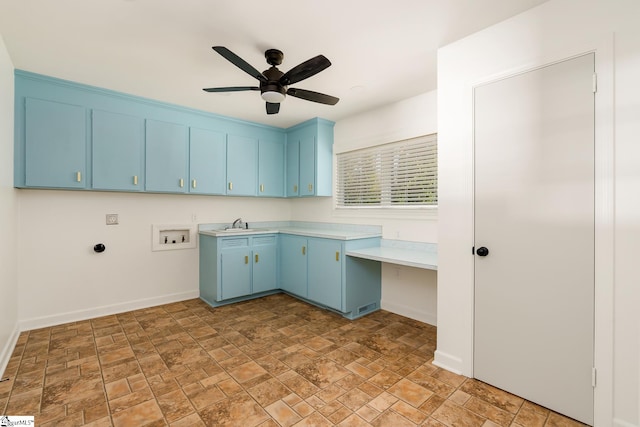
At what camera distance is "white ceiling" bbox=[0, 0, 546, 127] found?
6.48ft

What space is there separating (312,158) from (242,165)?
40.5 inches

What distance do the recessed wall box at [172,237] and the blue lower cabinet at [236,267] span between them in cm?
16

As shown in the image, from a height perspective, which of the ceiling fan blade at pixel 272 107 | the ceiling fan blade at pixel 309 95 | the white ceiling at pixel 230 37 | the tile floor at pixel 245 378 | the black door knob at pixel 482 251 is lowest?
the tile floor at pixel 245 378

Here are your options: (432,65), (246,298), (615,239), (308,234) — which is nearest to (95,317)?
(246,298)

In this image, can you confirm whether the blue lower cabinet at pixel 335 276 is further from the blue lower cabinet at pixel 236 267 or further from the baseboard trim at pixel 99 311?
the baseboard trim at pixel 99 311

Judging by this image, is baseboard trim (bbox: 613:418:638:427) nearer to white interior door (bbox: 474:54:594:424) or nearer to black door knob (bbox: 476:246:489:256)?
white interior door (bbox: 474:54:594:424)

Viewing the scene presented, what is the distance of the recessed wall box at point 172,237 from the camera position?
3949 millimetres

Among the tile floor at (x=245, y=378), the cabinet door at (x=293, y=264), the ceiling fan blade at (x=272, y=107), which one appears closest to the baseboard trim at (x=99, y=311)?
the tile floor at (x=245, y=378)

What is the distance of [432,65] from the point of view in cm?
272

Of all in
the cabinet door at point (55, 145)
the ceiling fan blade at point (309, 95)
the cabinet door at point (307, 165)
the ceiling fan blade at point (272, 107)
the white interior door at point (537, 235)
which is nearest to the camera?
the white interior door at point (537, 235)

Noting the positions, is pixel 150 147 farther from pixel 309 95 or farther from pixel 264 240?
pixel 309 95

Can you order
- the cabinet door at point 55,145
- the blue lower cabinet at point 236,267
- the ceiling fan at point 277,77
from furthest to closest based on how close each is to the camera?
the blue lower cabinet at point 236,267
the cabinet door at point 55,145
the ceiling fan at point 277,77

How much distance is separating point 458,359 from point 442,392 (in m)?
0.35

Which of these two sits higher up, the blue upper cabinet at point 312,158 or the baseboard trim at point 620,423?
the blue upper cabinet at point 312,158
